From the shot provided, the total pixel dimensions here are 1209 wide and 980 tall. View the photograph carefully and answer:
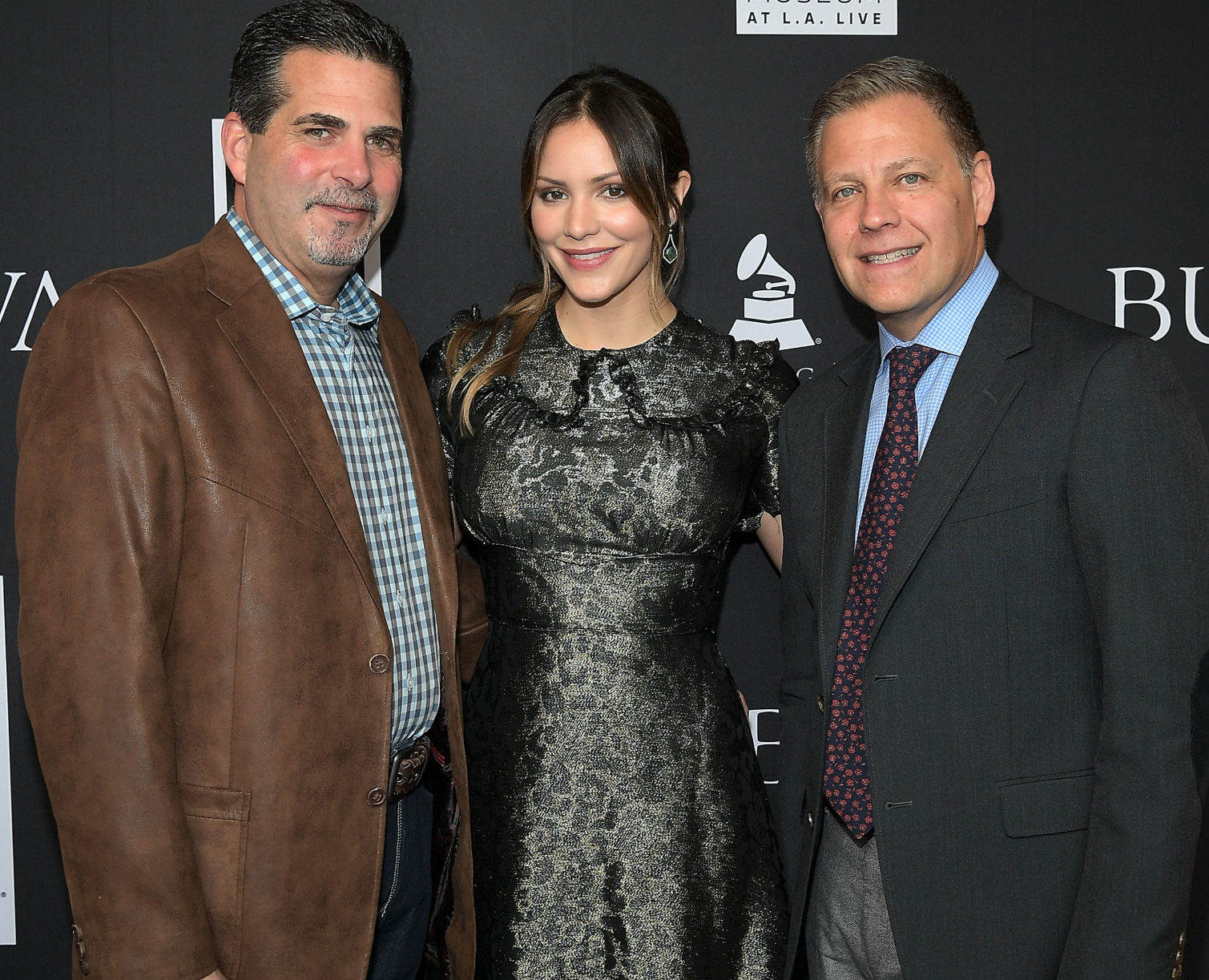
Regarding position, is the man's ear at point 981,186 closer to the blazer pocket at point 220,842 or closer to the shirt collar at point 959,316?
the shirt collar at point 959,316

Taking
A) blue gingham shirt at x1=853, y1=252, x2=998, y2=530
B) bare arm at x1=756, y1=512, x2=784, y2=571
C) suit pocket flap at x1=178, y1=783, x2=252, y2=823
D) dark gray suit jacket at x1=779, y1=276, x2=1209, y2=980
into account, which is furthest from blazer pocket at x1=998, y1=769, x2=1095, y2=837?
suit pocket flap at x1=178, y1=783, x2=252, y2=823

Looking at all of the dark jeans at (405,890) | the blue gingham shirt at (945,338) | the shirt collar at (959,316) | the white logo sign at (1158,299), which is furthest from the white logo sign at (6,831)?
the white logo sign at (1158,299)

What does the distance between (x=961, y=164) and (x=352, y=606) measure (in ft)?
4.10

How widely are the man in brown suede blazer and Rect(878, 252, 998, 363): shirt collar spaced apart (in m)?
0.94

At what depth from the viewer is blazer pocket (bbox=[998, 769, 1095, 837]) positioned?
159 cm

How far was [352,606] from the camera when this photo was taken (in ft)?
5.85

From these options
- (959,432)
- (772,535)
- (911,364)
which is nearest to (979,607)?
(959,432)

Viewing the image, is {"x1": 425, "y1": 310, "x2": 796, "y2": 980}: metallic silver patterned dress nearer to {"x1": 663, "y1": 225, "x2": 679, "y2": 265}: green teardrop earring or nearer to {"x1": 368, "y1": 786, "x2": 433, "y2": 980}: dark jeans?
{"x1": 368, "y1": 786, "x2": 433, "y2": 980}: dark jeans

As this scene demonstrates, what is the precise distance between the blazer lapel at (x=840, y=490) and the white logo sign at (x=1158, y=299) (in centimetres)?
109

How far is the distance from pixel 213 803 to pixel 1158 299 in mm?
2469

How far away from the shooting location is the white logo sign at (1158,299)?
9.04 feet

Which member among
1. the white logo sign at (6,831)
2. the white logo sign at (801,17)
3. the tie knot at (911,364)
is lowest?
the white logo sign at (6,831)

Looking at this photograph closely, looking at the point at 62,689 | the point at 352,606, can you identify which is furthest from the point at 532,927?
the point at 62,689

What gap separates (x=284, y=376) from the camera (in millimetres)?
1780
